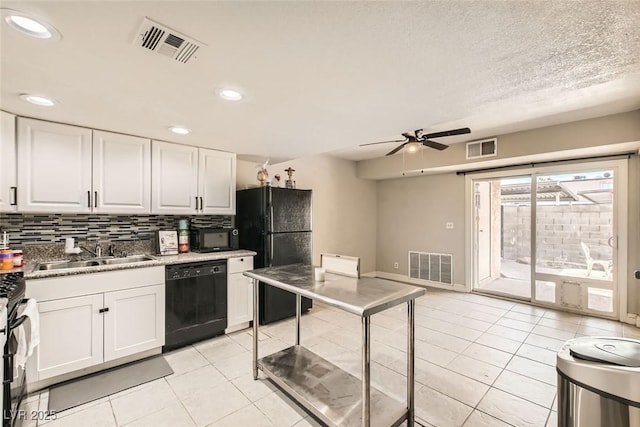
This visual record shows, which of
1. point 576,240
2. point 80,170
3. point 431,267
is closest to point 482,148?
point 576,240

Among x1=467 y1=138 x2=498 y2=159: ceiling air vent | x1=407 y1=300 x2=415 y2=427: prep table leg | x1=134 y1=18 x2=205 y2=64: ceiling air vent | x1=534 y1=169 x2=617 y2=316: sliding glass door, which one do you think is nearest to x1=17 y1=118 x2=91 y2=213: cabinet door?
x1=134 y1=18 x2=205 y2=64: ceiling air vent

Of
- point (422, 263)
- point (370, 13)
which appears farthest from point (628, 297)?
point (370, 13)

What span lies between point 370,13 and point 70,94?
7.20 ft

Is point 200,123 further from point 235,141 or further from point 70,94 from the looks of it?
point 70,94

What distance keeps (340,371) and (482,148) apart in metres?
3.90

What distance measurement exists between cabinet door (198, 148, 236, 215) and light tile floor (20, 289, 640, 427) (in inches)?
63.7

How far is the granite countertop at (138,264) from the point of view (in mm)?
2196

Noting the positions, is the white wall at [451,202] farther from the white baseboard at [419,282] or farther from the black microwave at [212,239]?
the black microwave at [212,239]

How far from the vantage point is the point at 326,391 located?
203 cm

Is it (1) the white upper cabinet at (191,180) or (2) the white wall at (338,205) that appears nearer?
(1) the white upper cabinet at (191,180)

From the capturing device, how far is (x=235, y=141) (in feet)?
10.7

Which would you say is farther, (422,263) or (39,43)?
(422,263)

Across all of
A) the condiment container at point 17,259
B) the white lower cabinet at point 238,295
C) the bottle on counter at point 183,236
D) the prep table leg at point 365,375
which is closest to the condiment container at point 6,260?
the condiment container at point 17,259

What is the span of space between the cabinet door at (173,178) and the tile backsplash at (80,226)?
349mm
